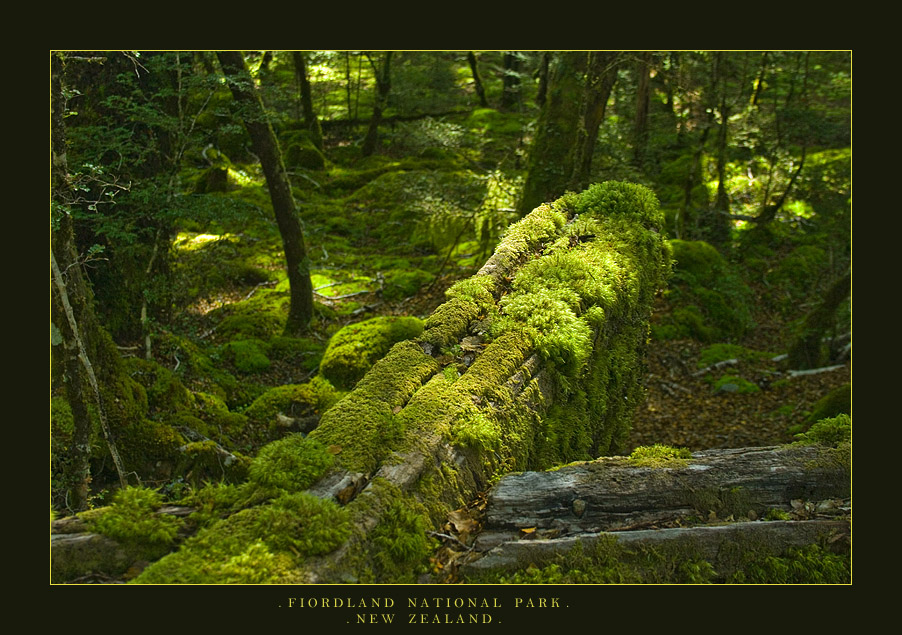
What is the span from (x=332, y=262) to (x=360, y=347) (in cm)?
588

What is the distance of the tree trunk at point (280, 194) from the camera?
9320 millimetres

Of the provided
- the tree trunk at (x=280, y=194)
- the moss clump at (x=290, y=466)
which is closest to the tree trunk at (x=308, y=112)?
the tree trunk at (x=280, y=194)

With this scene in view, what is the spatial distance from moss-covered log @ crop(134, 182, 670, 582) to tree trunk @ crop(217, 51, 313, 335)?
5.33 meters

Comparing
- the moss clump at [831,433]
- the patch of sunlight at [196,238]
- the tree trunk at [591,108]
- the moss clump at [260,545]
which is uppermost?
the tree trunk at [591,108]

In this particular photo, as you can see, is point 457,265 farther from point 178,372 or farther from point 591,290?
point 591,290

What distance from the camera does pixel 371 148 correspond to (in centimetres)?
2109

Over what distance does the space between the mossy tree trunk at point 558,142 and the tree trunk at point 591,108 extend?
0.32 metres

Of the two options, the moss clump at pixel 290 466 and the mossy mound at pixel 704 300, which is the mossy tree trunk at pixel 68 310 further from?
the mossy mound at pixel 704 300

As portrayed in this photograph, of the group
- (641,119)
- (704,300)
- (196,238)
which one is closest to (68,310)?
(196,238)

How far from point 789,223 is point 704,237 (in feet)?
8.87

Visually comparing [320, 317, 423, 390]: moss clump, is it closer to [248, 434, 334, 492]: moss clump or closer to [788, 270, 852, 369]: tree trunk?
[248, 434, 334, 492]: moss clump

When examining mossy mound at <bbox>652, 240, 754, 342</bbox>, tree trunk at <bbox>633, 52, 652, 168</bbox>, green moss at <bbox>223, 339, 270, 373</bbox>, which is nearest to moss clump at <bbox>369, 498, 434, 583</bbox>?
green moss at <bbox>223, 339, 270, 373</bbox>

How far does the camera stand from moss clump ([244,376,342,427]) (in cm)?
833

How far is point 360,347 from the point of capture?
923cm
